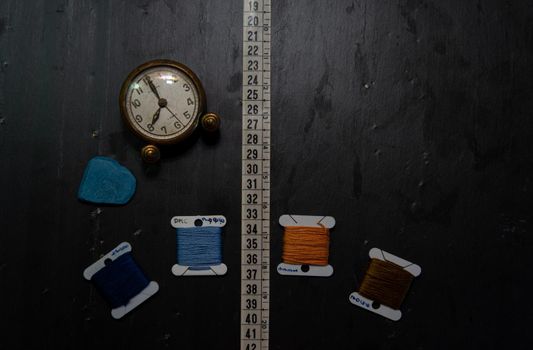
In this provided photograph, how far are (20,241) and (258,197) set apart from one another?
0.87 meters

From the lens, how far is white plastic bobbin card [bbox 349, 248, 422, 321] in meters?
1.74

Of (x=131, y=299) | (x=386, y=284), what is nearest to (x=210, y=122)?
(x=131, y=299)

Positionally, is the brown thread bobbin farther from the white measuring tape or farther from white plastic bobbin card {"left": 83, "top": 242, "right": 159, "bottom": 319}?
white plastic bobbin card {"left": 83, "top": 242, "right": 159, "bottom": 319}

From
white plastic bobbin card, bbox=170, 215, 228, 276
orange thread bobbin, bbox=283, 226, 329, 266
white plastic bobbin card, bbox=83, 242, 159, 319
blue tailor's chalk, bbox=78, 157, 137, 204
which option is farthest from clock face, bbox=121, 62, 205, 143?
orange thread bobbin, bbox=283, 226, 329, 266

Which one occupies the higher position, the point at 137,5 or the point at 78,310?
the point at 137,5

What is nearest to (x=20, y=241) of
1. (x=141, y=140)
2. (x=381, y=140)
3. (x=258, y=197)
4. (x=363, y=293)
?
(x=141, y=140)

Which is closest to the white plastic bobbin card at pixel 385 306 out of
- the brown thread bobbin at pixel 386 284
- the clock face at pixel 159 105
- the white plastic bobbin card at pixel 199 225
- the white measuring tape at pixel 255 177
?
the brown thread bobbin at pixel 386 284

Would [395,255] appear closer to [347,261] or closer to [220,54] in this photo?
[347,261]

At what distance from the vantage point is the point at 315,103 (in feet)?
5.82

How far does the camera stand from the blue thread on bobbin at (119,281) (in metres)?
1.72

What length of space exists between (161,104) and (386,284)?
3.34 ft

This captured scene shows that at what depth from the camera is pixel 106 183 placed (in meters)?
1.74

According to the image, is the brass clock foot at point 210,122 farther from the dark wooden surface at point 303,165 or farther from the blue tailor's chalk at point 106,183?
the blue tailor's chalk at point 106,183

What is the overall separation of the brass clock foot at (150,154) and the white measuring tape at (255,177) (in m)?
0.31
